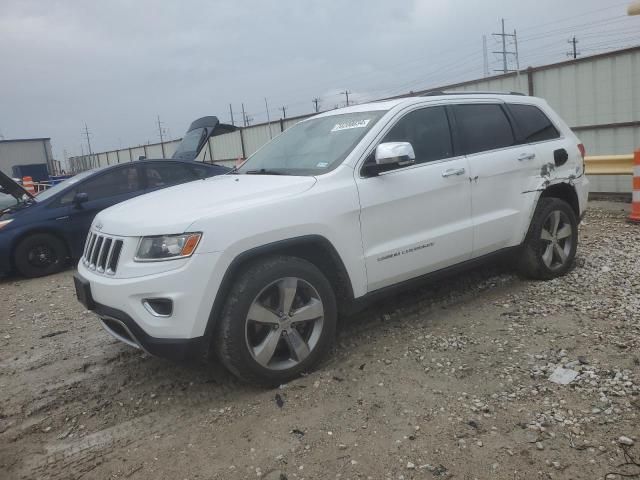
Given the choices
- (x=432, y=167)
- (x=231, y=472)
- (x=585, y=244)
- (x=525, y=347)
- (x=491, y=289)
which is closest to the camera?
(x=231, y=472)

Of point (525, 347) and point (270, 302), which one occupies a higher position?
point (270, 302)

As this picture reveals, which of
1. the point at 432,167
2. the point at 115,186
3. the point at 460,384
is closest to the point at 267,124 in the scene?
the point at 115,186

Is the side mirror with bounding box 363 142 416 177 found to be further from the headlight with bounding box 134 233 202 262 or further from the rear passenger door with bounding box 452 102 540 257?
the headlight with bounding box 134 233 202 262

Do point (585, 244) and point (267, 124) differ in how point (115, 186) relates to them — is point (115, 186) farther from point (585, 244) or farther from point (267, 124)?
point (267, 124)

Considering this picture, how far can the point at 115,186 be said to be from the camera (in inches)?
301

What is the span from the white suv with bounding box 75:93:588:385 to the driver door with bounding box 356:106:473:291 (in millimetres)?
11

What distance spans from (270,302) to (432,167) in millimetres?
1630

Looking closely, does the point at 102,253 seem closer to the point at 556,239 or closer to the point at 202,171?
A: the point at 556,239

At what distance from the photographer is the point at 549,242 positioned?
4.87m

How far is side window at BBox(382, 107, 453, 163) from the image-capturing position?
392 centimetres

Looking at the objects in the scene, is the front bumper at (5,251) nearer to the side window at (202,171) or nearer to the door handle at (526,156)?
the side window at (202,171)

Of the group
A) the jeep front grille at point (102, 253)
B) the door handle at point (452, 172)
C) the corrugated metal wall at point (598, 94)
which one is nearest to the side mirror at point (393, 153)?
the door handle at point (452, 172)

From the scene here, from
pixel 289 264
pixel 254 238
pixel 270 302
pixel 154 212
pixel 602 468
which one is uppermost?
pixel 154 212

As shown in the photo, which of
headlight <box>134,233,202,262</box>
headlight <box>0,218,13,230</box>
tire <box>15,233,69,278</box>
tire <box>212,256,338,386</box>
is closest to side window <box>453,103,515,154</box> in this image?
tire <box>212,256,338,386</box>
